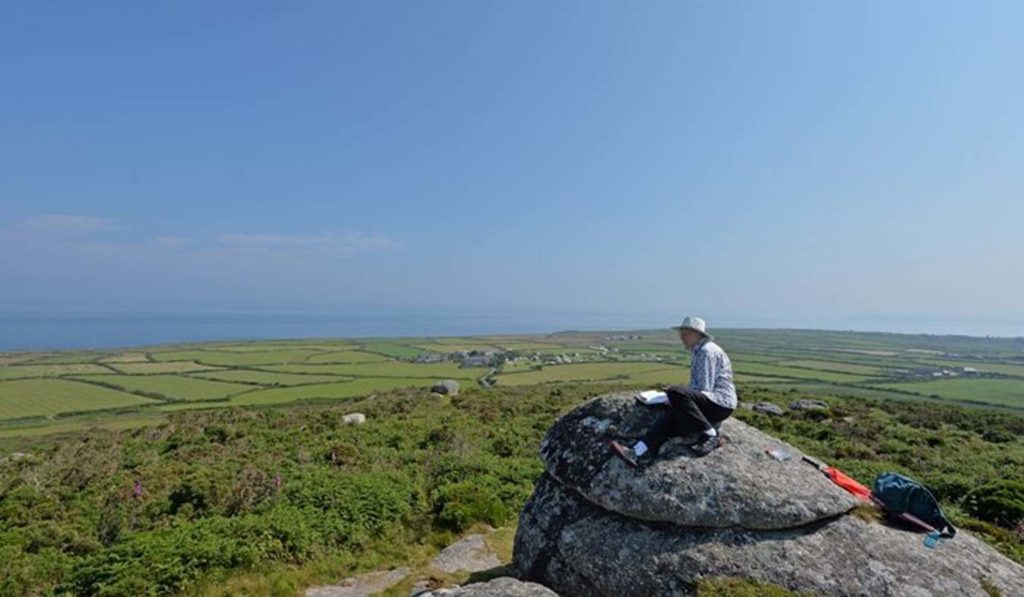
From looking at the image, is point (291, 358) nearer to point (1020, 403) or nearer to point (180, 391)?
point (180, 391)

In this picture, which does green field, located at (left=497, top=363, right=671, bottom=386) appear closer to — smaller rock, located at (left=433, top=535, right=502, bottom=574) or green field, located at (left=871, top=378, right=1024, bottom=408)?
green field, located at (left=871, top=378, right=1024, bottom=408)

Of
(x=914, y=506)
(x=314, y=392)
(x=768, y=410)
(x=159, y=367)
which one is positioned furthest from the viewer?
(x=159, y=367)

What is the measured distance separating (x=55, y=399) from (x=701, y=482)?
83580 millimetres

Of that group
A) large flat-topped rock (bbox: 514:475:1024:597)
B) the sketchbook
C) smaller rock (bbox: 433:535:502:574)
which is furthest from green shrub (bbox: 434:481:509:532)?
the sketchbook

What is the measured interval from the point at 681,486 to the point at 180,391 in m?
79.7

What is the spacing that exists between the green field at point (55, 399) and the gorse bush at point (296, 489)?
34729 mm

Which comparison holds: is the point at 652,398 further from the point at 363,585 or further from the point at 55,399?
the point at 55,399

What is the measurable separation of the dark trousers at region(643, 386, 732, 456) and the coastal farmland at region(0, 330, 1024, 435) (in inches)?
2227

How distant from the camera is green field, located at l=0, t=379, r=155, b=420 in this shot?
59.1 m

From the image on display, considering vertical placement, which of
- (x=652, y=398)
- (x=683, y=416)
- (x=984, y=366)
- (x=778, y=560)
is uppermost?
(x=652, y=398)

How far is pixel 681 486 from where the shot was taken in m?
9.10

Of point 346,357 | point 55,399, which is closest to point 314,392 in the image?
point 55,399

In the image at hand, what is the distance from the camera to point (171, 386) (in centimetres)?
7581

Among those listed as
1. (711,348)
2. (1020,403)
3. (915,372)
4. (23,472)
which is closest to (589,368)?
(1020,403)
